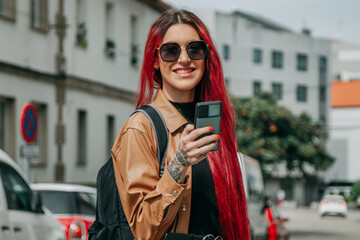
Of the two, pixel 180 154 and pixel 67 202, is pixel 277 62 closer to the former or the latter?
pixel 67 202

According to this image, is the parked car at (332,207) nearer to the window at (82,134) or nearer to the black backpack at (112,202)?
the window at (82,134)

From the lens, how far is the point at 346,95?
8750 cm

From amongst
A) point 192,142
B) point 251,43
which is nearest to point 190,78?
point 192,142

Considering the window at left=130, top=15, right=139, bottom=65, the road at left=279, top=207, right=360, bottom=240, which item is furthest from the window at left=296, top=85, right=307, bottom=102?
the window at left=130, top=15, right=139, bottom=65

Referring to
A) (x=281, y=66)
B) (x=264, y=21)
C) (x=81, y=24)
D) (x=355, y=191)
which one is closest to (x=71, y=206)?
(x=81, y=24)

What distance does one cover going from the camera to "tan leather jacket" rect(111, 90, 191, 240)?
2.68 meters

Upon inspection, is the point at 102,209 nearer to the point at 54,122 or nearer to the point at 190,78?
the point at 190,78

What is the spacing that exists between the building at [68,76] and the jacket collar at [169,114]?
57.2ft

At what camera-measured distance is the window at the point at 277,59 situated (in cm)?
7225

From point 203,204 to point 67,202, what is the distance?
7.82 metres

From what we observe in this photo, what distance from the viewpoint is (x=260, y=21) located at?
83.2 metres

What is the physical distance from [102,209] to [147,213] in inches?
10.6

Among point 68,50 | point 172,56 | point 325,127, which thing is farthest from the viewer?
point 325,127

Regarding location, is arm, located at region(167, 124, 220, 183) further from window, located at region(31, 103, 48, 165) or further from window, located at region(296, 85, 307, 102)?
window, located at region(296, 85, 307, 102)
